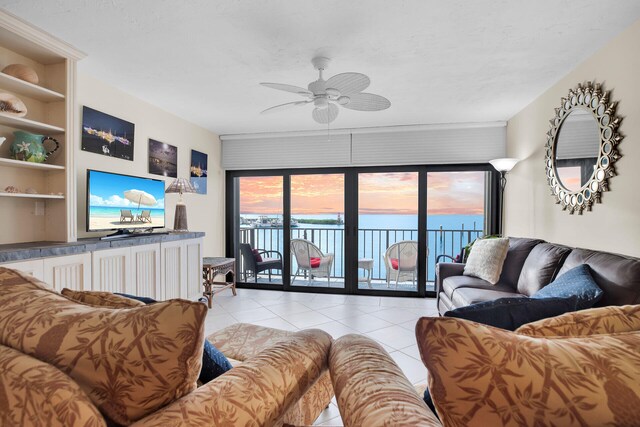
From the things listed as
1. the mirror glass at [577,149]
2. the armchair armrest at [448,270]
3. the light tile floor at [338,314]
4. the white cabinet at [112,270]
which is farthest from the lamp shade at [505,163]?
the white cabinet at [112,270]

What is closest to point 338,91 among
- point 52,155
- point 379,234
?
point 52,155

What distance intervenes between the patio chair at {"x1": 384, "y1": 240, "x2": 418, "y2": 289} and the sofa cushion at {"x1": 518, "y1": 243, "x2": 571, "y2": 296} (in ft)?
5.99

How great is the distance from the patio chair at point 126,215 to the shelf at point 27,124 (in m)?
0.86

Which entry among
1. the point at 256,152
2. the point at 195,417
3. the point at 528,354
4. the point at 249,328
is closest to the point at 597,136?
the point at 528,354

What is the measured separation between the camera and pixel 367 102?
2391 millimetres

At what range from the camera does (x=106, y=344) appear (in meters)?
0.62

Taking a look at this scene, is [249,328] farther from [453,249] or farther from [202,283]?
[453,249]

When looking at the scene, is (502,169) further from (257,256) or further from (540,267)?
(257,256)

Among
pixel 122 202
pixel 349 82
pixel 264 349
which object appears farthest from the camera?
pixel 122 202

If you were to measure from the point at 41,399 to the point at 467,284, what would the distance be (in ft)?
9.59

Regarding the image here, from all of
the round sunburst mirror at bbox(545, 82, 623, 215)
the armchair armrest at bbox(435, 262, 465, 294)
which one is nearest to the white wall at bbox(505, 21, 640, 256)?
the round sunburst mirror at bbox(545, 82, 623, 215)

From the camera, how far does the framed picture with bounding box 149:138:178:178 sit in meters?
3.48

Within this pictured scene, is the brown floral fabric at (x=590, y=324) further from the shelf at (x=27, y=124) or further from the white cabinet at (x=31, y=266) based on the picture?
the shelf at (x=27, y=124)

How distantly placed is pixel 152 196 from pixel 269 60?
1910mm
